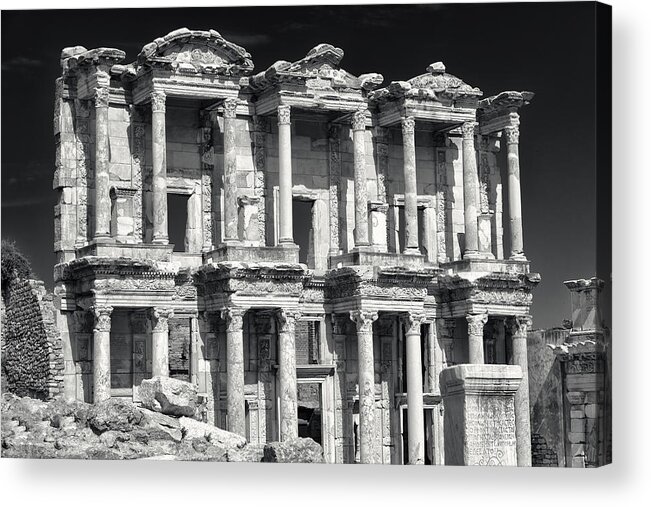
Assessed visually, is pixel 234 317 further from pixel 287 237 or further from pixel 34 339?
pixel 34 339

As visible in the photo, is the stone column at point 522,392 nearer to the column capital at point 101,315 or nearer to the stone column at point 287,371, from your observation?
the stone column at point 287,371

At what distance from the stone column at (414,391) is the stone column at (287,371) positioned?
2.51m

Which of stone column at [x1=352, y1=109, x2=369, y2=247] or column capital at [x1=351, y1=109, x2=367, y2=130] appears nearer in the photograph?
stone column at [x1=352, y1=109, x2=369, y2=247]

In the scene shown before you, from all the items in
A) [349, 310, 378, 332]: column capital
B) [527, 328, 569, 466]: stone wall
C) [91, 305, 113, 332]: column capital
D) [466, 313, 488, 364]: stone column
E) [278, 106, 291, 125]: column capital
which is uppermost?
[278, 106, 291, 125]: column capital

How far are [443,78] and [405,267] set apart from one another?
3827 mm

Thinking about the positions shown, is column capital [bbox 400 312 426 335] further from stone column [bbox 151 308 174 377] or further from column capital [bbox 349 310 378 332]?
stone column [bbox 151 308 174 377]

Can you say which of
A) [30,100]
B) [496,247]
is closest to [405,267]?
[496,247]

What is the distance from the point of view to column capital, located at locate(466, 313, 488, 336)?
3575cm

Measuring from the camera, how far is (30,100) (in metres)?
32.0

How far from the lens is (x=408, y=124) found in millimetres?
35531

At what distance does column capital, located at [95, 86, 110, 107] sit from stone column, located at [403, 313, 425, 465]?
23.8 ft

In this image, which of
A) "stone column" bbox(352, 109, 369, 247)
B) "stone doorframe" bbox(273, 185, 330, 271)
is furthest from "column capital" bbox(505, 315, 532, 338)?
"stone doorframe" bbox(273, 185, 330, 271)

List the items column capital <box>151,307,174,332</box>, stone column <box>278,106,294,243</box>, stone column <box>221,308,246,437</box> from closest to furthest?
column capital <box>151,307,174,332</box>
stone column <box>221,308,246,437</box>
stone column <box>278,106,294,243</box>

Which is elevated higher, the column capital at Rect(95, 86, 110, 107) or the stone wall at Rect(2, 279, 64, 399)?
the column capital at Rect(95, 86, 110, 107)
